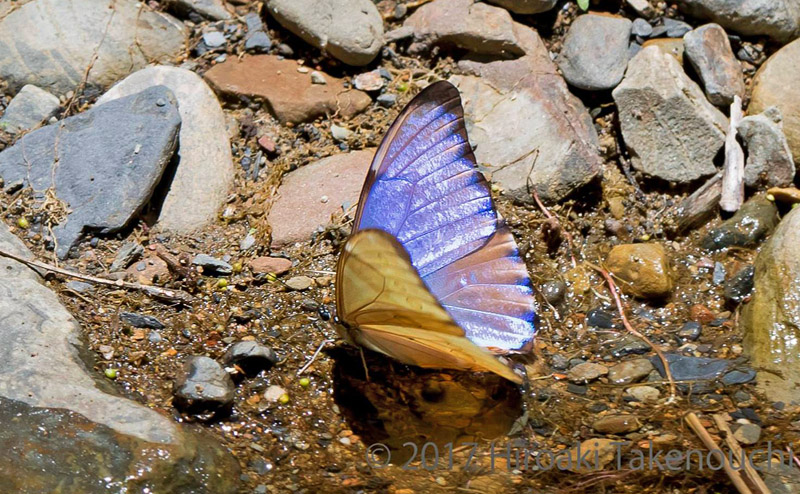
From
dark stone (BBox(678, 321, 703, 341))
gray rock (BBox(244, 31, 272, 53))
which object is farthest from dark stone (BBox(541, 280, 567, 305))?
gray rock (BBox(244, 31, 272, 53))

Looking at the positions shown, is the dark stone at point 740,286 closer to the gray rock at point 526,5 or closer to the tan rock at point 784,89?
the tan rock at point 784,89

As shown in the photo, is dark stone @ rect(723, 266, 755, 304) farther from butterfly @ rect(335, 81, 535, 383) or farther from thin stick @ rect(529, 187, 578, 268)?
butterfly @ rect(335, 81, 535, 383)

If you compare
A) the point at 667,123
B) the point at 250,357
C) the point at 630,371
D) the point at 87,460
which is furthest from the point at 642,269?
the point at 87,460

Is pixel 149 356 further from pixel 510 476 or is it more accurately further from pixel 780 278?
pixel 780 278

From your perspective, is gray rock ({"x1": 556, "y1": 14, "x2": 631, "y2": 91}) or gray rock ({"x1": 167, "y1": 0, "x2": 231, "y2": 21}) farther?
gray rock ({"x1": 167, "y1": 0, "x2": 231, "y2": 21})

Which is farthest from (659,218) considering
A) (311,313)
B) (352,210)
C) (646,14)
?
(311,313)

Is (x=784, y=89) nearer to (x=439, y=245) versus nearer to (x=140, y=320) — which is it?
(x=439, y=245)
